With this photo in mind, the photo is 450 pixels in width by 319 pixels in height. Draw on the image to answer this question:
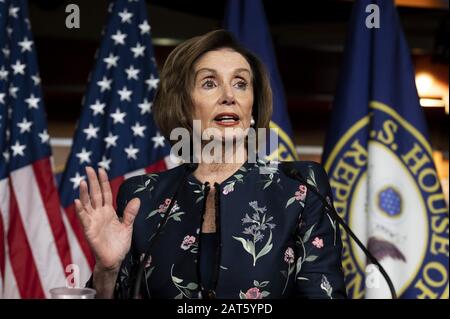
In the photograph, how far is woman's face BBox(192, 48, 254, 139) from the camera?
1864 mm

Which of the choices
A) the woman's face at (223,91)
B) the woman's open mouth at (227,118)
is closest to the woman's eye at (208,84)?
the woman's face at (223,91)

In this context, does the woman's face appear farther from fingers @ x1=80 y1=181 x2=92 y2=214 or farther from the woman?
fingers @ x1=80 y1=181 x2=92 y2=214

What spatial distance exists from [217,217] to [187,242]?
0.13 meters

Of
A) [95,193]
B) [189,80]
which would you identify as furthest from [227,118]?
[95,193]

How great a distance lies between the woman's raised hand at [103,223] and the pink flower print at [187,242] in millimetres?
211

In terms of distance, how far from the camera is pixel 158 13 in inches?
173

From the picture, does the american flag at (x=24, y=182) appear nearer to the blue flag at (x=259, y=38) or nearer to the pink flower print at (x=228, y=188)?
the blue flag at (x=259, y=38)

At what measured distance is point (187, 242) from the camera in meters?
1.79

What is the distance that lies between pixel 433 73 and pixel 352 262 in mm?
1739

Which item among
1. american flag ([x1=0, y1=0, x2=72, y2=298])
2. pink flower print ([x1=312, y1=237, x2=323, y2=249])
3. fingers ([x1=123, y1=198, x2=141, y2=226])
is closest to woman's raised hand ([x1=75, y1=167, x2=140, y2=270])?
fingers ([x1=123, y1=198, x2=141, y2=226])

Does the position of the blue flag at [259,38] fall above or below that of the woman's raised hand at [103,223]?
above

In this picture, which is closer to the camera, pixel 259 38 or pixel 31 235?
pixel 31 235

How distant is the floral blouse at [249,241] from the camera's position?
5.56 ft

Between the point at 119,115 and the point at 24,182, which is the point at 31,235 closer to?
the point at 24,182
